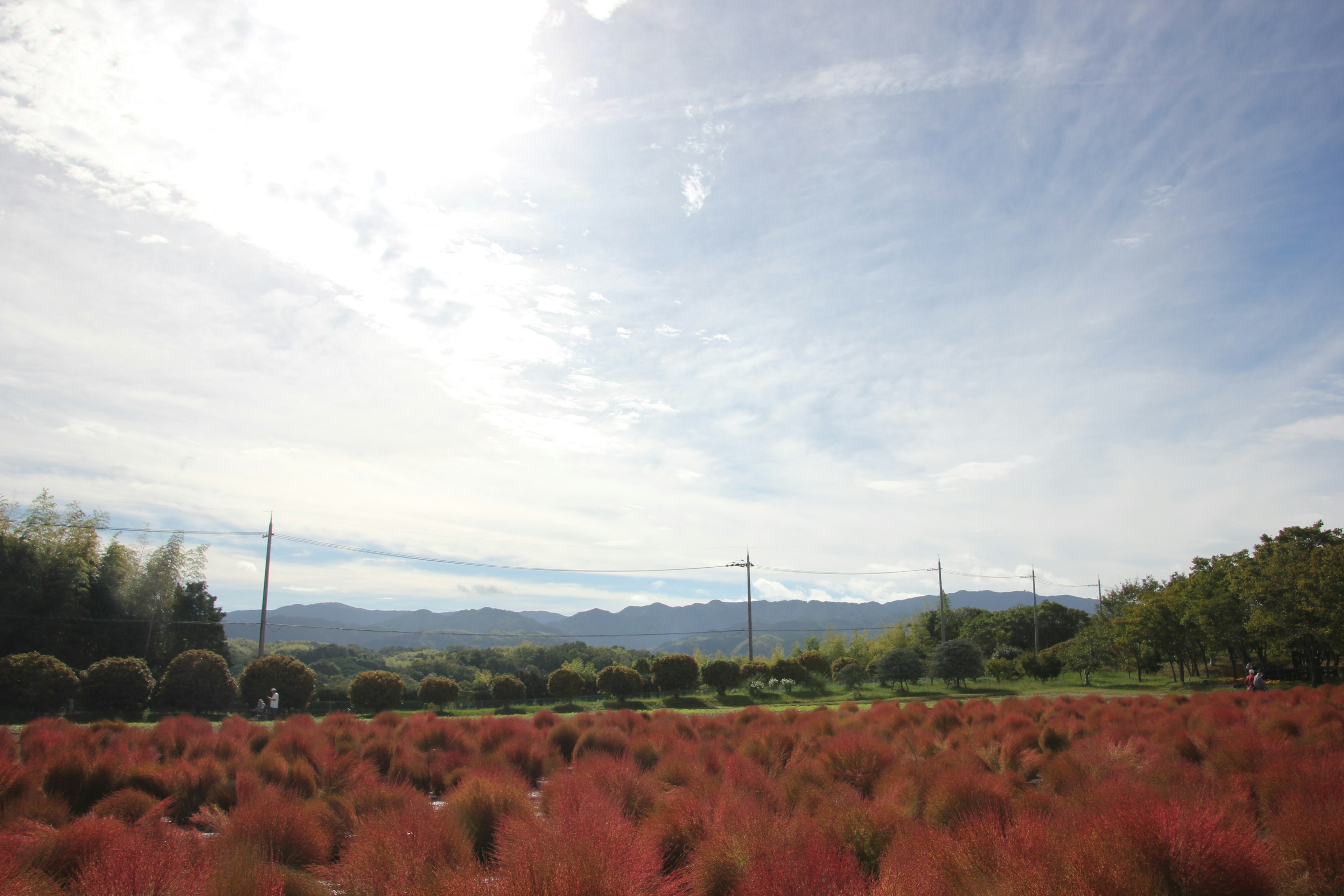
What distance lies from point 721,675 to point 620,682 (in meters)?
6.58

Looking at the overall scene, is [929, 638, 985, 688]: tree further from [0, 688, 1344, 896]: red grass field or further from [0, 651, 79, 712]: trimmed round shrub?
[0, 651, 79, 712]: trimmed round shrub

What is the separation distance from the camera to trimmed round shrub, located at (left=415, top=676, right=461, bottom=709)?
3109cm

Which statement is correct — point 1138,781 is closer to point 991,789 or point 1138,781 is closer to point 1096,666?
point 991,789

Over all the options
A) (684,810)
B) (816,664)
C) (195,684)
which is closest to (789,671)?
(816,664)

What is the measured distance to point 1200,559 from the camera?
42.6m

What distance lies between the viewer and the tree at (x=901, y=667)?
3850 cm

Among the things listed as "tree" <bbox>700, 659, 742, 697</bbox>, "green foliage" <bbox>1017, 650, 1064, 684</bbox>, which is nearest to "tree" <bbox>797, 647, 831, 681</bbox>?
"tree" <bbox>700, 659, 742, 697</bbox>

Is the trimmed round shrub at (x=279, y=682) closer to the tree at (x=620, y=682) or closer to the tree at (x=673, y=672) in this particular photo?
the tree at (x=620, y=682)

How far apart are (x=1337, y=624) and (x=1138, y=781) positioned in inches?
1194

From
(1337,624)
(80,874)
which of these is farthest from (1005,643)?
(80,874)

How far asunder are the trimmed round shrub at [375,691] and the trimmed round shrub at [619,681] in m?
9.55

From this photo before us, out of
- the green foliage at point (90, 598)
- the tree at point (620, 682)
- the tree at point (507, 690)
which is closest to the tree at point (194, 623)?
the green foliage at point (90, 598)

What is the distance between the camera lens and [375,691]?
95.5ft

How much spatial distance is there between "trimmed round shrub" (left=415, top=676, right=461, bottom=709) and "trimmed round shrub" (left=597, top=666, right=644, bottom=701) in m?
7.05
